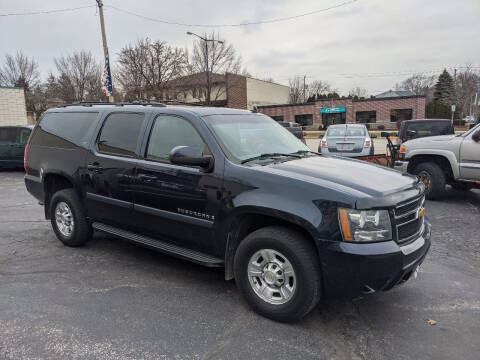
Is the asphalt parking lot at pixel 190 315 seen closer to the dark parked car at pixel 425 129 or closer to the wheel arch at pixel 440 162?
the wheel arch at pixel 440 162

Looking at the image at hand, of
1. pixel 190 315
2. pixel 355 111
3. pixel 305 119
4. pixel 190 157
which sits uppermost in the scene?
pixel 355 111

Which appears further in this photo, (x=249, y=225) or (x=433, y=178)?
(x=433, y=178)

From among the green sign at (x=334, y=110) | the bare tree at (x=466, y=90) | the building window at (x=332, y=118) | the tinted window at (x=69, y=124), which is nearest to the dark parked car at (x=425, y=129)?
the tinted window at (x=69, y=124)

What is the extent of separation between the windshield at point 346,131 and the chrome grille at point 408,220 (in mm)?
9571

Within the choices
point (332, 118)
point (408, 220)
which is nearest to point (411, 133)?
point (408, 220)

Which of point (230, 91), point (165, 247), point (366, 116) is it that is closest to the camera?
point (165, 247)

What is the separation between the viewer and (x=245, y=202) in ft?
10.7

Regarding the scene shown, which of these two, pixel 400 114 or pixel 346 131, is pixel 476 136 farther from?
pixel 400 114

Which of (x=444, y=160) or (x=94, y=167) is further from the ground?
(x=94, y=167)

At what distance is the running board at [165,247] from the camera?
11.8ft

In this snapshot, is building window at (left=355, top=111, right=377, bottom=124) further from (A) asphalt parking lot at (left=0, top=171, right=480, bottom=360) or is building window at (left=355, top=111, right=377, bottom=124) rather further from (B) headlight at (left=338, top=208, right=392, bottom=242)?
(B) headlight at (left=338, top=208, right=392, bottom=242)

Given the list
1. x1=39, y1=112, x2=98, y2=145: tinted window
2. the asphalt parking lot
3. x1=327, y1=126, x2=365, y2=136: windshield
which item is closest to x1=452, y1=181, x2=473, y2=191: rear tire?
the asphalt parking lot

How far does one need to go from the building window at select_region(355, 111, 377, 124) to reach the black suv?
4797cm

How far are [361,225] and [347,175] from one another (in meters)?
0.61
